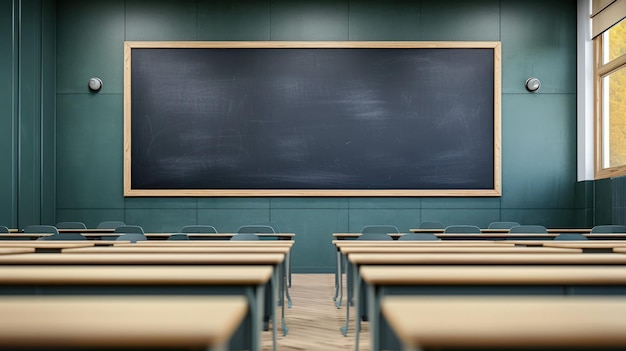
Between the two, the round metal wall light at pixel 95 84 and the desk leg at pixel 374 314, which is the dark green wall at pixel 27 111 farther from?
the desk leg at pixel 374 314

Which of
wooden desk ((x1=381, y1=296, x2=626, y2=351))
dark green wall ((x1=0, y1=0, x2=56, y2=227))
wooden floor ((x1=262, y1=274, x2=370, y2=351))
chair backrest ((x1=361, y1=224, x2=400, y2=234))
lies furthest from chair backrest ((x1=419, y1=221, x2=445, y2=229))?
wooden desk ((x1=381, y1=296, x2=626, y2=351))

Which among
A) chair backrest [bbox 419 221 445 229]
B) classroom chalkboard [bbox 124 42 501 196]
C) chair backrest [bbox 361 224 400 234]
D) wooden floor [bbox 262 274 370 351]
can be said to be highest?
classroom chalkboard [bbox 124 42 501 196]

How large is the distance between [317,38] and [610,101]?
4.53m

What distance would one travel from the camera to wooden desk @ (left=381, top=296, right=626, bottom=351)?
976 millimetres

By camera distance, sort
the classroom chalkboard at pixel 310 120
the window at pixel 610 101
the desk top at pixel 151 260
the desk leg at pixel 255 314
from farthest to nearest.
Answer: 1. the classroom chalkboard at pixel 310 120
2. the window at pixel 610 101
3. the desk top at pixel 151 260
4. the desk leg at pixel 255 314

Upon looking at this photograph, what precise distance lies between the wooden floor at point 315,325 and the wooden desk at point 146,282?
1590 millimetres

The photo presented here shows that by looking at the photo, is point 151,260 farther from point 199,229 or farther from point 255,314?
point 199,229

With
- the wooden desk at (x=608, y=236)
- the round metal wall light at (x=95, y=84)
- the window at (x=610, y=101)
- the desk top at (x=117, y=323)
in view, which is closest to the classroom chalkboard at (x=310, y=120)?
the round metal wall light at (x=95, y=84)

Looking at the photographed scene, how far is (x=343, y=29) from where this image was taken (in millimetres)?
8914

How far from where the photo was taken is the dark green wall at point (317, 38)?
28.8 ft

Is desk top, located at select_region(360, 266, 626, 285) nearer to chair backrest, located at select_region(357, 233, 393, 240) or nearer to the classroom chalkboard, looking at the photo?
chair backrest, located at select_region(357, 233, 393, 240)

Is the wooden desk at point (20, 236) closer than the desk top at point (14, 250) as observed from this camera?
No

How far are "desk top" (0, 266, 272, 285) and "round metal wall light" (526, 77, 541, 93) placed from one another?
7759 millimetres

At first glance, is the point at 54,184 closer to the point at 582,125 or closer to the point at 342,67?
the point at 342,67
